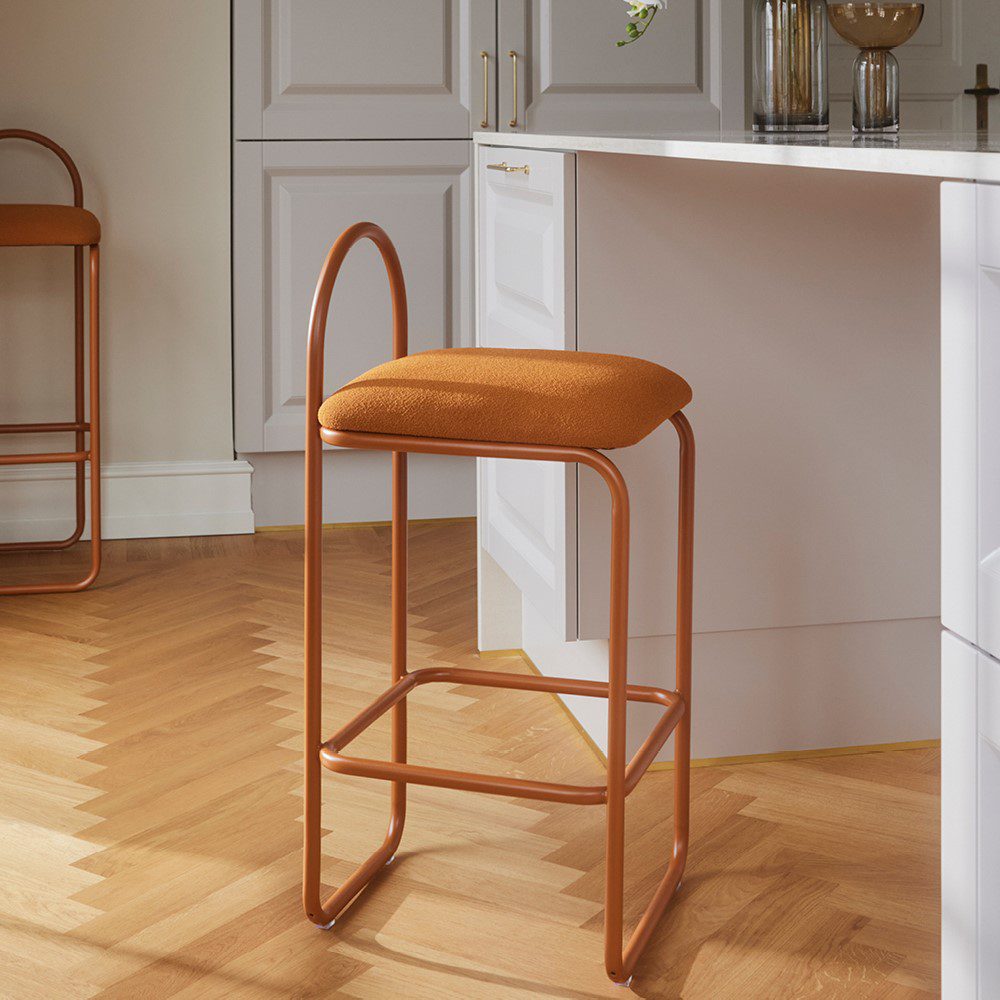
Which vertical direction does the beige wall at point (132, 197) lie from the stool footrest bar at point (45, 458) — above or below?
above

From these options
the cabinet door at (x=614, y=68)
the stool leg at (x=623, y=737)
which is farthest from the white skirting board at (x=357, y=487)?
the stool leg at (x=623, y=737)

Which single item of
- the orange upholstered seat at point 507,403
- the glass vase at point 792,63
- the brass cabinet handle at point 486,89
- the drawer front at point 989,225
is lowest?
the orange upholstered seat at point 507,403

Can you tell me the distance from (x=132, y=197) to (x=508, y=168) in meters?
1.51

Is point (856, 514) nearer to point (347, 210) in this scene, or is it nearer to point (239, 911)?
point (239, 911)

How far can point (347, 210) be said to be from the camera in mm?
3279

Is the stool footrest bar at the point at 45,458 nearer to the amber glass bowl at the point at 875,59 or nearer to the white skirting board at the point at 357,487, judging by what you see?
the white skirting board at the point at 357,487

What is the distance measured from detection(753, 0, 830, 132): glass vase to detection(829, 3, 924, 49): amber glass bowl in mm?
92

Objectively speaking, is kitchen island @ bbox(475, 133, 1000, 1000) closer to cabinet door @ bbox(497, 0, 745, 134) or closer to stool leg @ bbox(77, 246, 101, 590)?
stool leg @ bbox(77, 246, 101, 590)

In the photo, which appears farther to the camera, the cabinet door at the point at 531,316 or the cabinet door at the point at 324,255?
the cabinet door at the point at 324,255

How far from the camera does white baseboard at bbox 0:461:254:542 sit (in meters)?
3.28

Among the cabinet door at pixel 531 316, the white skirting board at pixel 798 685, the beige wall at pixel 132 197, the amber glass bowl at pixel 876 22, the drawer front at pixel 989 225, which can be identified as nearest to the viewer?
the drawer front at pixel 989 225

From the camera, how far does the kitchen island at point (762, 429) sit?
1839mm

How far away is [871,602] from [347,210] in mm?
1780

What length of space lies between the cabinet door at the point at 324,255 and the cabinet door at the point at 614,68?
220 mm
